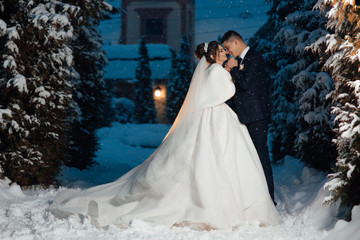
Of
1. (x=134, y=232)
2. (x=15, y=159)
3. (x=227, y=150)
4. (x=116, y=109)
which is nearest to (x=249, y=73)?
(x=227, y=150)

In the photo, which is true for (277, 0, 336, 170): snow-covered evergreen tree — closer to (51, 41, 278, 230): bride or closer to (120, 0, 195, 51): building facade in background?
(51, 41, 278, 230): bride

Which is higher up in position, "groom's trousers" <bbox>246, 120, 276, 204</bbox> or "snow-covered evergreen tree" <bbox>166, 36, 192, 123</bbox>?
"groom's trousers" <bbox>246, 120, 276, 204</bbox>

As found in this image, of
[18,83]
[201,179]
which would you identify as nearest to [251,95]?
[201,179]

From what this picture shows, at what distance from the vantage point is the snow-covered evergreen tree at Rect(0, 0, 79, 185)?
762 cm

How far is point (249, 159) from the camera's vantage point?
18.3ft

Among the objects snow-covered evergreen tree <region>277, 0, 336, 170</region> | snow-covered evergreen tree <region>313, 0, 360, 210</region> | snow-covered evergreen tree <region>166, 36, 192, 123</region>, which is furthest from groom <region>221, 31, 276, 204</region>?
snow-covered evergreen tree <region>166, 36, 192, 123</region>

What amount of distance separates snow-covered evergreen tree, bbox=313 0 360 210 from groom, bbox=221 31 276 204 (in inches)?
54.3

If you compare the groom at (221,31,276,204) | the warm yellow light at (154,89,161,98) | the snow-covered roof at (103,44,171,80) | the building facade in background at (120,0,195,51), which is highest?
the building facade in background at (120,0,195,51)

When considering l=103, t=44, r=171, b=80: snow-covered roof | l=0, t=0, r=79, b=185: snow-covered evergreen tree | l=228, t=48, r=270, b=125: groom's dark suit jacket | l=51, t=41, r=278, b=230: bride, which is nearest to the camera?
l=51, t=41, r=278, b=230: bride

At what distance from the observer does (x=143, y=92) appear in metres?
41.0

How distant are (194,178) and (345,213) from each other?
171 centimetres

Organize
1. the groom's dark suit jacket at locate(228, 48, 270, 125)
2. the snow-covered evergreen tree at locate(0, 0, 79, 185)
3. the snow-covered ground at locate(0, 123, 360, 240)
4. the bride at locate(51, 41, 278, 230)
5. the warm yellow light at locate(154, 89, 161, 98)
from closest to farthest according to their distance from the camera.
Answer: the snow-covered ground at locate(0, 123, 360, 240) < the bride at locate(51, 41, 278, 230) < the groom's dark suit jacket at locate(228, 48, 270, 125) < the snow-covered evergreen tree at locate(0, 0, 79, 185) < the warm yellow light at locate(154, 89, 161, 98)

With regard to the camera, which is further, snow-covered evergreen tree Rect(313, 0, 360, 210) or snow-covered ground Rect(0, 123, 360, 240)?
snow-covered ground Rect(0, 123, 360, 240)

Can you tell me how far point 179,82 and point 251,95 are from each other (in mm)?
31728
